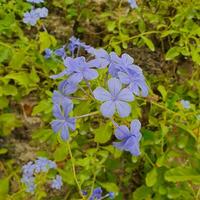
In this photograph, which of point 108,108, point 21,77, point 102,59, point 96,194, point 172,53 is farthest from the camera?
point 172,53

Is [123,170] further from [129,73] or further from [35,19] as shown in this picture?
[129,73]

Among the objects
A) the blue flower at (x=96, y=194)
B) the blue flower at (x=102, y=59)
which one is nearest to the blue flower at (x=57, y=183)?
the blue flower at (x=96, y=194)

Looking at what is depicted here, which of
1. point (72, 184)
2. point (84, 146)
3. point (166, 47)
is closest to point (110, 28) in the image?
point (166, 47)

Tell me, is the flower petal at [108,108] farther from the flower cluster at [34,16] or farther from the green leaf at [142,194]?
the flower cluster at [34,16]

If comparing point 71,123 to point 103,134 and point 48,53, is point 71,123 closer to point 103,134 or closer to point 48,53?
point 103,134

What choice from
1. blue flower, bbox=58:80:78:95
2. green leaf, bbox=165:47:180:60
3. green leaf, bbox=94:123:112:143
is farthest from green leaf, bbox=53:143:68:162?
green leaf, bbox=165:47:180:60

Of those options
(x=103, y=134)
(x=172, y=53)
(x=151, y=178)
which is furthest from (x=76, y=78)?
(x=172, y=53)
